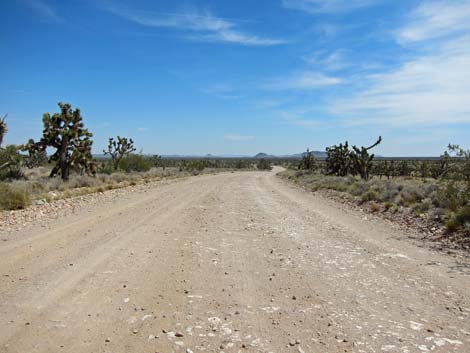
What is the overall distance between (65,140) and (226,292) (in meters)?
23.9

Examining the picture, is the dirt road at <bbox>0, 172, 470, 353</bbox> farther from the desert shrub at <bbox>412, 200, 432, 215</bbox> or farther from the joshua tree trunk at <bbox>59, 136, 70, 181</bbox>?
the joshua tree trunk at <bbox>59, 136, 70, 181</bbox>

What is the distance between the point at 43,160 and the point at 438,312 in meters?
58.5

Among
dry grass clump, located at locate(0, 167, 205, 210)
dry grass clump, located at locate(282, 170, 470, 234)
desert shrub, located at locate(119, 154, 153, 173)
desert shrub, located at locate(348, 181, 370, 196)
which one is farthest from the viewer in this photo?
desert shrub, located at locate(119, 154, 153, 173)

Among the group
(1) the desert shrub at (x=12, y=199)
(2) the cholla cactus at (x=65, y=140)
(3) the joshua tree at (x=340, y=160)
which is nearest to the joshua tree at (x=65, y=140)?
(2) the cholla cactus at (x=65, y=140)

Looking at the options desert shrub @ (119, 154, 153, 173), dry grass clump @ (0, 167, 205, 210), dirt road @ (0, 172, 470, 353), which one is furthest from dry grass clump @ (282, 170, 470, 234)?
desert shrub @ (119, 154, 153, 173)

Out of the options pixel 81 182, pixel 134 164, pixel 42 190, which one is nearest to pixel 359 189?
pixel 42 190

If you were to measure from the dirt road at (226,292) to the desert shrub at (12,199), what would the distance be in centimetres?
455

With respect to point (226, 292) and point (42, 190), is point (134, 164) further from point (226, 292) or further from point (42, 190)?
point (226, 292)

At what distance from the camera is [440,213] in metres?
11.7

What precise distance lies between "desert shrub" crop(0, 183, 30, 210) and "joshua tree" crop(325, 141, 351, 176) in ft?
97.2

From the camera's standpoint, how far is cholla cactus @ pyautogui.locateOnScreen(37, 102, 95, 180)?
25.4 meters

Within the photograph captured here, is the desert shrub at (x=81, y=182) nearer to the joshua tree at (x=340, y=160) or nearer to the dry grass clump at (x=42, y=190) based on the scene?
the dry grass clump at (x=42, y=190)

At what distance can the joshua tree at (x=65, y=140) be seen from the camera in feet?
83.3

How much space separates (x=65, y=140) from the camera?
25906mm
